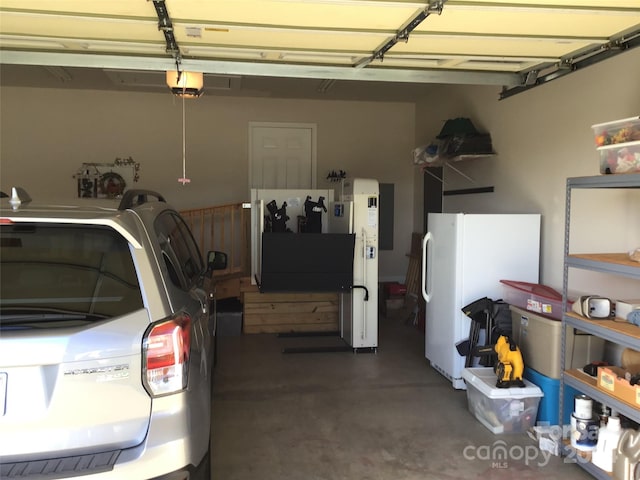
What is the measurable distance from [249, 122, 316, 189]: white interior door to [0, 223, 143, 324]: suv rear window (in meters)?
5.58

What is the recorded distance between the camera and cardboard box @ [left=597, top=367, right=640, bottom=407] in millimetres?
2469

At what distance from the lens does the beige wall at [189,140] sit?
6840mm

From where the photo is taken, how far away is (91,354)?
5.27ft

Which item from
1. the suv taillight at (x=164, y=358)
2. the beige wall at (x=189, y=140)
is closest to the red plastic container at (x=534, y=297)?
the suv taillight at (x=164, y=358)

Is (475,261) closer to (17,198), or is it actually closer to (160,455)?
(160,455)

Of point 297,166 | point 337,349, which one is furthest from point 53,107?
point 337,349

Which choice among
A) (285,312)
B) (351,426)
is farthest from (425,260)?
(285,312)

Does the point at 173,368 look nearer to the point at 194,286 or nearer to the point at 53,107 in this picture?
the point at 194,286

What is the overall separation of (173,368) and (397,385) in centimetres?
270

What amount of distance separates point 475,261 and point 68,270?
3.01 meters

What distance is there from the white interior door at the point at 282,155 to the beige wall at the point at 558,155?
2610 millimetres

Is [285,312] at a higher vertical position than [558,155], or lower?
lower

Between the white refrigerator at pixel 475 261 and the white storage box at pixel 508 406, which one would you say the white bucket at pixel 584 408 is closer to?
the white storage box at pixel 508 406

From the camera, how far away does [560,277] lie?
12.8 ft
